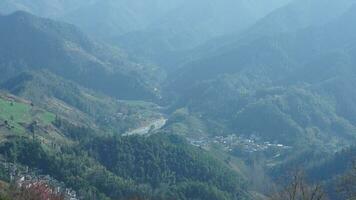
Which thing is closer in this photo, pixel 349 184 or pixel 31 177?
pixel 349 184

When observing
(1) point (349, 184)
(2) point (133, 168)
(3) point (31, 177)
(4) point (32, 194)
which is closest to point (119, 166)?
(2) point (133, 168)

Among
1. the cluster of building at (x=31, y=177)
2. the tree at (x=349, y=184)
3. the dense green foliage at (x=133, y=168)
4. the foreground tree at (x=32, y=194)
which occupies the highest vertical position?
the dense green foliage at (x=133, y=168)

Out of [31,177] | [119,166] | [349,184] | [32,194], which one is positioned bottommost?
[32,194]

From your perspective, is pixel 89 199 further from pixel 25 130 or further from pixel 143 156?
pixel 25 130

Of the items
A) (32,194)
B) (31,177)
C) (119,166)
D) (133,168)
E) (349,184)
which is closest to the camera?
(349,184)

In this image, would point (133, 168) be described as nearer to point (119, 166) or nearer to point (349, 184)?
point (119, 166)

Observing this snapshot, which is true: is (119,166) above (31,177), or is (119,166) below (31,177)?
above

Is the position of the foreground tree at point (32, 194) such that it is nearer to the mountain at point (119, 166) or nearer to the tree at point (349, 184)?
the mountain at point (119, 166)

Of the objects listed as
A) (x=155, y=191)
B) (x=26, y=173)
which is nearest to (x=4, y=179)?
(x=26, y=173)

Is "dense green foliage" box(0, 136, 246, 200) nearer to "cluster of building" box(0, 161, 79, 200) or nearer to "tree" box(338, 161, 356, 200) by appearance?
"cluster of building" box(0, 161, 79, 200)

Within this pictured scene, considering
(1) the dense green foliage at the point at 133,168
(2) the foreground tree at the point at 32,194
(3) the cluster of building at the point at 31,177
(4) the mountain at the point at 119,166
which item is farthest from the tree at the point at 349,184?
(1) the dense green foliage at the point at 133,168

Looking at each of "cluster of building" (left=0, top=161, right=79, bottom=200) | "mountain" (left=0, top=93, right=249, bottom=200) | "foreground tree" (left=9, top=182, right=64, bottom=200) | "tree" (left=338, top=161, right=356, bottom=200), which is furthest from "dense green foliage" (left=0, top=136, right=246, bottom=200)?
"tree" (left=338, top=161, right=356, bottom=200)

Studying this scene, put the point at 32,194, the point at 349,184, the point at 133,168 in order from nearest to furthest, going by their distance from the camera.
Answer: the point at 349,184, the point at 32,194, the point at 133,168
